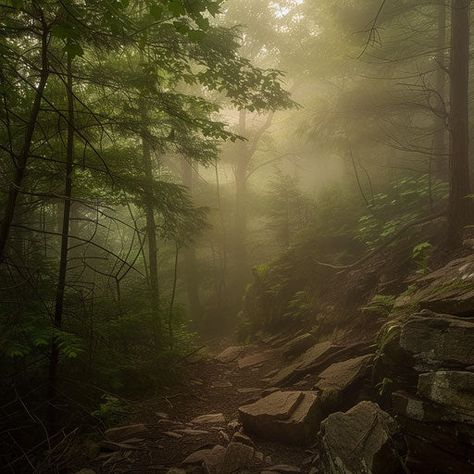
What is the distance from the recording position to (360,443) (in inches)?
158

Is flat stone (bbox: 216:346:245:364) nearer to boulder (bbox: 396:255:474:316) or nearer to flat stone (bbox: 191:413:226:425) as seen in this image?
flat stone (bbox: 191:413:226:425)

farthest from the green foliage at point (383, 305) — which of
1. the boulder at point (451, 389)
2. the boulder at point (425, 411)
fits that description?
the boulder at point (451, 389)

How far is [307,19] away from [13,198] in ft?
61.7

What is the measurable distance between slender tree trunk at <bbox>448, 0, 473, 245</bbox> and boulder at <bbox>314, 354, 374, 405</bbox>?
3.94 meters

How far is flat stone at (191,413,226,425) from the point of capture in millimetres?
6371

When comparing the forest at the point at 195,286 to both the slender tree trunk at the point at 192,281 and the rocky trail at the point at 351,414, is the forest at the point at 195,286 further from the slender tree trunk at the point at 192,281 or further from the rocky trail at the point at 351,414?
the slender tree trunk at the point at 192,281

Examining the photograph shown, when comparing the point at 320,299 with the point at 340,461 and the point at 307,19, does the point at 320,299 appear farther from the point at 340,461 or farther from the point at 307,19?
the point at 307,19

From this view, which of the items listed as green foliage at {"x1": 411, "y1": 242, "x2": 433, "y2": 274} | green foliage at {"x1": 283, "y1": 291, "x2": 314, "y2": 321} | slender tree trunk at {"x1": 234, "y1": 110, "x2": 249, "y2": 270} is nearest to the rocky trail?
green foliage at {"x1": 411, "y1": 242, "x2": 433, "y2": 274}

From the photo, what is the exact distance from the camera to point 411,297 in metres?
6.68

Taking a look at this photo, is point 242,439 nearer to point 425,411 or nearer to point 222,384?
point 425,411

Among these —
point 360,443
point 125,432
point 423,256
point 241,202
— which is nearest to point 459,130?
point 423,256

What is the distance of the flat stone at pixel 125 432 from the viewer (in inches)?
220

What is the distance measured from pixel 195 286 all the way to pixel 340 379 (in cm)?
1277

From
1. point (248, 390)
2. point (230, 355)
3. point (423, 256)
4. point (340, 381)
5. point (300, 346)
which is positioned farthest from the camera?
point (230, 355)
